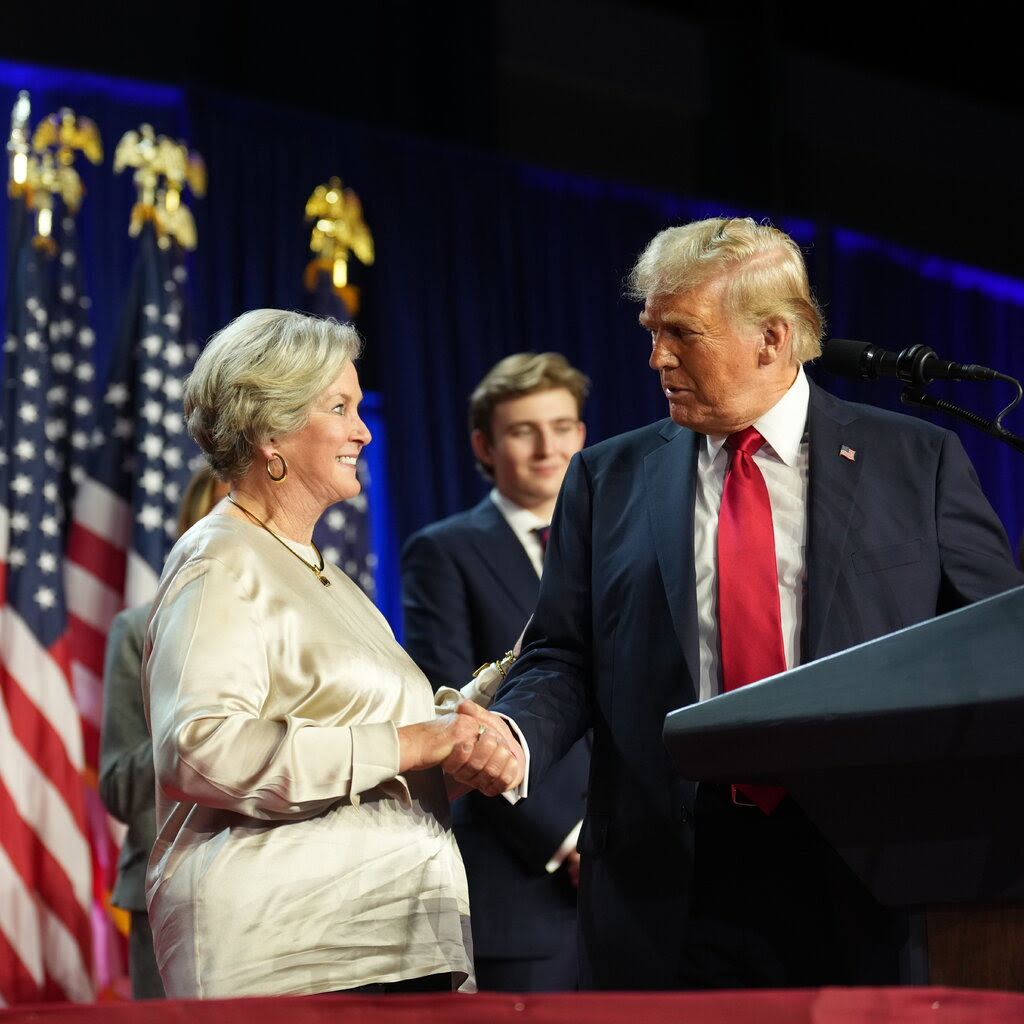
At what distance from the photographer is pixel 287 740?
1671 millimetres

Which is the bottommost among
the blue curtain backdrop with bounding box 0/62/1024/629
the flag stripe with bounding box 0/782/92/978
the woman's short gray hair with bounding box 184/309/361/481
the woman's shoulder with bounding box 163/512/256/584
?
the flag stripe with bounding box 0/782/92/978

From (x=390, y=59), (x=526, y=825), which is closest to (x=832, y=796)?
(x=526, y=825)

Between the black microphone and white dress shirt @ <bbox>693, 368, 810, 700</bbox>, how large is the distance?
22 centimetres

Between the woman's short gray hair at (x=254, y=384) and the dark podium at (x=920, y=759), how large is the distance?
2.75 feet

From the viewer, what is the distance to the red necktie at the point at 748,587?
1851mm

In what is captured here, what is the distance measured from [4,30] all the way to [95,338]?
3.84ft

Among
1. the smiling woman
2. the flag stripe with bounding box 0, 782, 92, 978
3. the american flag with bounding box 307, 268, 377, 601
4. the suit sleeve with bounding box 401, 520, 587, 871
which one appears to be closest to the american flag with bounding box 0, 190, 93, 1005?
the flag stripe with bounding box 0, 782, 92, 978

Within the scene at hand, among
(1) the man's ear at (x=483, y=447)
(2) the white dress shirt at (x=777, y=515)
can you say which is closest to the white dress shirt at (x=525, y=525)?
(1) the man's ear at (x=483, y=447)

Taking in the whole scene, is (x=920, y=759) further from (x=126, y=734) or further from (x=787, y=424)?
(x=126, y=734)

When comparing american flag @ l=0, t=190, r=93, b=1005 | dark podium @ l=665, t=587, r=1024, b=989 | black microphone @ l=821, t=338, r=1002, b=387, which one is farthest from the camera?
american flag @ l=0, t=190, r=93, b=1005

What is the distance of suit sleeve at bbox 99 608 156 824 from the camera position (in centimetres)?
299

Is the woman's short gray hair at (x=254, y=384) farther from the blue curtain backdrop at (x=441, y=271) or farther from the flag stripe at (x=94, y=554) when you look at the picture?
the blue curtain backdrop at (x=441, y=271)

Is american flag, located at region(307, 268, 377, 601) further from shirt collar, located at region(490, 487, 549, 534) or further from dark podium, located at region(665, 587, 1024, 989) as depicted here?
dark podium, located at region(665, 587, 1024, 989)

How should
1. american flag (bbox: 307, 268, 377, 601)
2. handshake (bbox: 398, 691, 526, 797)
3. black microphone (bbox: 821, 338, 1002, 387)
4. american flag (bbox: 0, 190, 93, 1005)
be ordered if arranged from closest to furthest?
black microphone (bbox: 821, 338, 1002, 387), handshake (bbox: 398, 691, 526, 797), american flag (bbox: 0, 190, 93, 1005), american flag (bbox: 307, 268, 377, 601)
